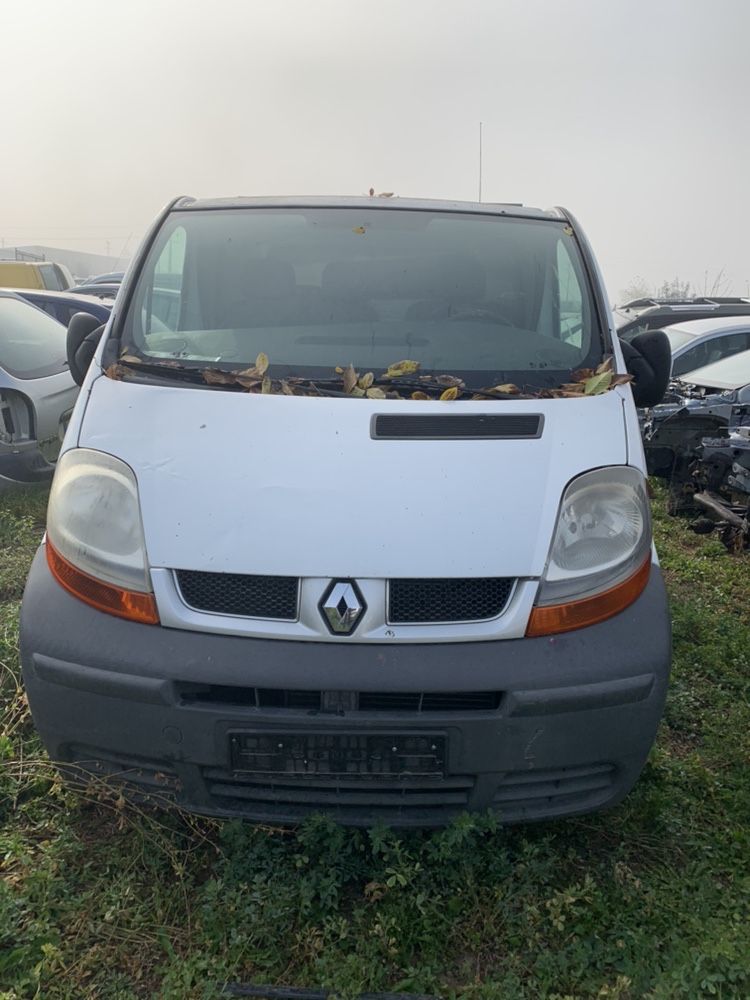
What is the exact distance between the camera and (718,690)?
A: 11.8 ft

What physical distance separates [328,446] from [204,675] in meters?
0.71

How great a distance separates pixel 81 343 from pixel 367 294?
44.4 inches

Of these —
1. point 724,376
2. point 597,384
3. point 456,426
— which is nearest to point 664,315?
point 724,376

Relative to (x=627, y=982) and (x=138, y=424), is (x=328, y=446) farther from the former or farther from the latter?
(x=627, y=982)

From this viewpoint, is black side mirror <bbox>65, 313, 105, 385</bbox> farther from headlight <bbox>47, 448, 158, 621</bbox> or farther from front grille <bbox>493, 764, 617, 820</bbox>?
front grille <bbox>493, 764, 617, 820</bbox>

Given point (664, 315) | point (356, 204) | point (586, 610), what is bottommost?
point (664, 315)

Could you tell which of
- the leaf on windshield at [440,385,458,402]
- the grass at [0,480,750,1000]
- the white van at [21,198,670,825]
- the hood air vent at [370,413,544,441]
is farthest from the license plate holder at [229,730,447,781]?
the leaf on windshield at [440,385,458,402]

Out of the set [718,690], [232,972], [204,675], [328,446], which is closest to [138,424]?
[328,446]

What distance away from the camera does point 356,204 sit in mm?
3553

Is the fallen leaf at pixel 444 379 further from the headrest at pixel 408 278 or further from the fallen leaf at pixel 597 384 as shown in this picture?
the headrest at pixel 408 278

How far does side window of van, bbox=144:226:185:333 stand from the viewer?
10.3ft

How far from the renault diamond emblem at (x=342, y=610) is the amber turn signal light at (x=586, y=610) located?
17.7 inches

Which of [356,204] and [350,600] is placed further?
[356,204]

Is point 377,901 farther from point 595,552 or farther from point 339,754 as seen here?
point 595,552
